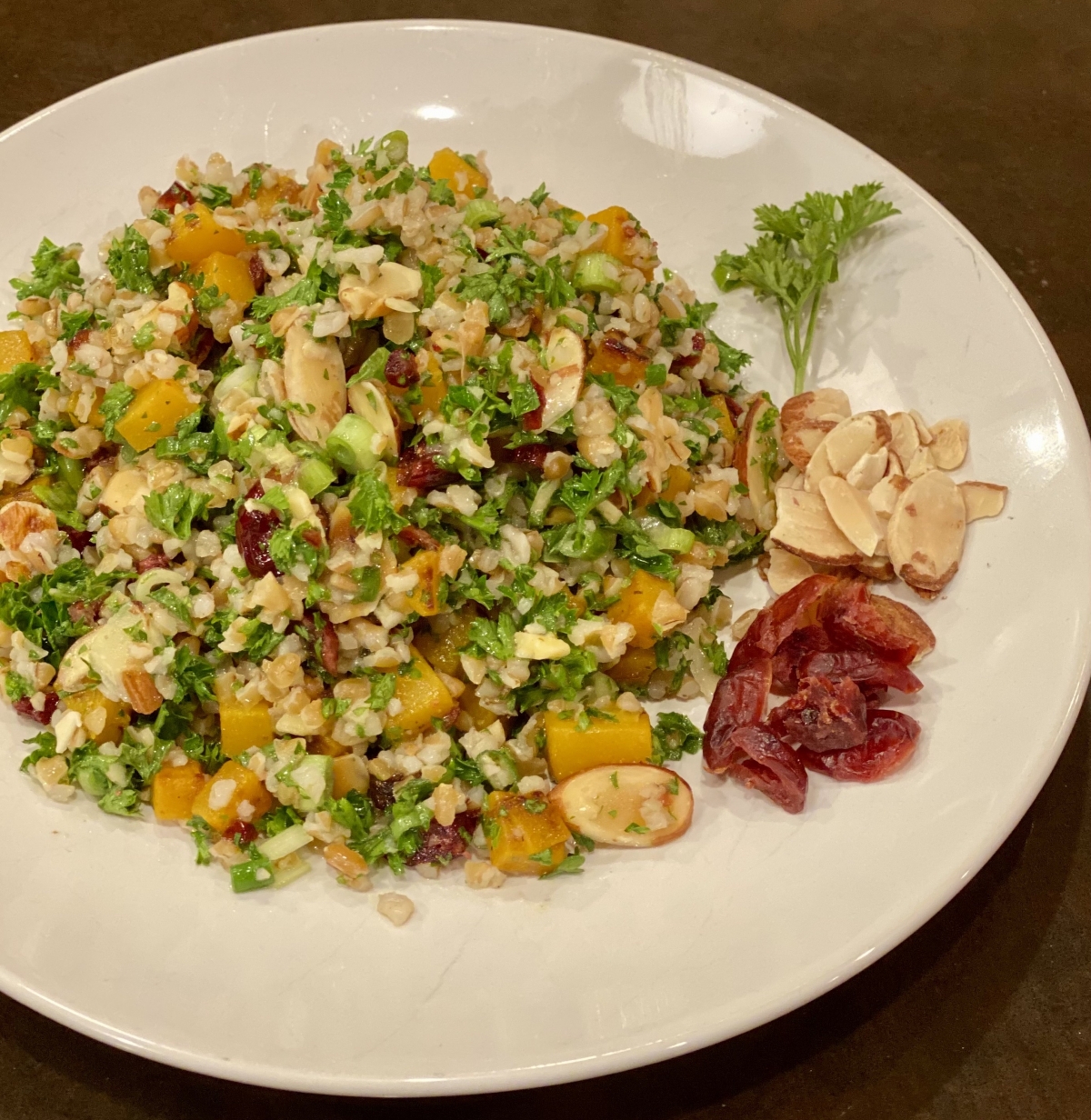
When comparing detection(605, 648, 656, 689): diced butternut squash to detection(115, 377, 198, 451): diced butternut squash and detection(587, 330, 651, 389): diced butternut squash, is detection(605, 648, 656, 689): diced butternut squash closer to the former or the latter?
detection(587, 330, 651, 389): diced butternut squash

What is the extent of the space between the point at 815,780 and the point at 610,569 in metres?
0.73

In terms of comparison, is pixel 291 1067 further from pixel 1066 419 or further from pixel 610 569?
pixel 1066 419

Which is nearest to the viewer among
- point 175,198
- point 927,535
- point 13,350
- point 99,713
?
point 99,713

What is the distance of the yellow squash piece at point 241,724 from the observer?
2.32 metres

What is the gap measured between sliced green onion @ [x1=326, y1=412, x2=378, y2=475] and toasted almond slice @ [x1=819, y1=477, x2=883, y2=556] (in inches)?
48.1

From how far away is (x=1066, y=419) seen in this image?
2.58 meters

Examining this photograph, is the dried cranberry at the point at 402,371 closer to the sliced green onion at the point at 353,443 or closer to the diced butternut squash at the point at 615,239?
the sliced green onion at the point at 353,443

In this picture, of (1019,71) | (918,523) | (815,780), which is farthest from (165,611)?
(1019,71)

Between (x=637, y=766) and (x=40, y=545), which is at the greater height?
(x=40, y=545)

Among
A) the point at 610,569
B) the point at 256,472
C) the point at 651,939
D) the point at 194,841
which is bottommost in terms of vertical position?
the point at 651,939

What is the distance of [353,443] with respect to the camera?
2.31 metres

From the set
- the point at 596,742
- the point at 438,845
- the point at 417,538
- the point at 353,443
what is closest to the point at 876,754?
the point at 596,742

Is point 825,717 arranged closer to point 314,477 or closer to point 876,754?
point 876,754

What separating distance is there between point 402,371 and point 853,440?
1.27m
